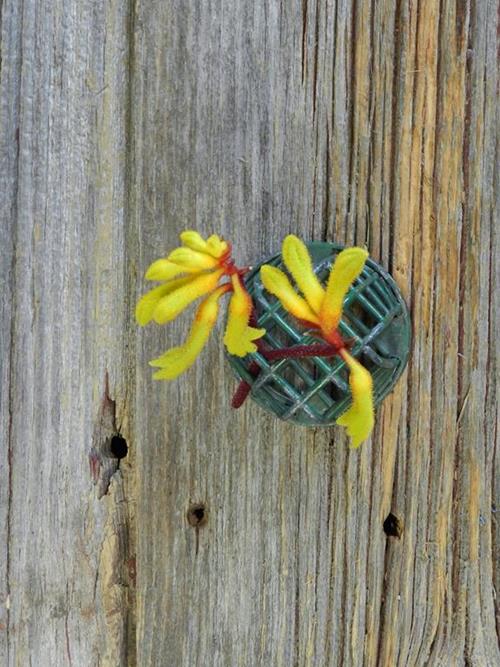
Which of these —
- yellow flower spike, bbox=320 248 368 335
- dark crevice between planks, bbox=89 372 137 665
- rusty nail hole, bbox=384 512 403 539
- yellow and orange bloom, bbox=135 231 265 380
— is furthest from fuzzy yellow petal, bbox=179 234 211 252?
rusty nail hole, bbox=384 512 403 539

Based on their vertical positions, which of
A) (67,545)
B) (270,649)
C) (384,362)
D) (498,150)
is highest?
(498,150)

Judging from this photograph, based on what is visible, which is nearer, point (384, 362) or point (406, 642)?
point (384, 362)

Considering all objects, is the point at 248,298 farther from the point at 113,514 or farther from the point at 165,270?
the point at 113,514

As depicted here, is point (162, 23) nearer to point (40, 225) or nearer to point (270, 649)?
point (40, 225)

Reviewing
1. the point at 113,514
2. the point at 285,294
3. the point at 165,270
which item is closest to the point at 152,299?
the point at 165,270

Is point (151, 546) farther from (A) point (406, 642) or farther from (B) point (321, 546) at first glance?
(A) point (406, 642)

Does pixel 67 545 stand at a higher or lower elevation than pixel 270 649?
higher

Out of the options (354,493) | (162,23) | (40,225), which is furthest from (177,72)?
(354,493)

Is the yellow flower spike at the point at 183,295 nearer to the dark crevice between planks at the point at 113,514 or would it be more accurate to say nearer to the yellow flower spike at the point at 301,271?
the yellow flower spike at the point at 301,271

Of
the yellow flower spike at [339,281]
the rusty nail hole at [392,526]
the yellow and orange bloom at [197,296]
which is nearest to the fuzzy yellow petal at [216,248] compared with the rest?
the yellow and orange bloom at [197,296]
